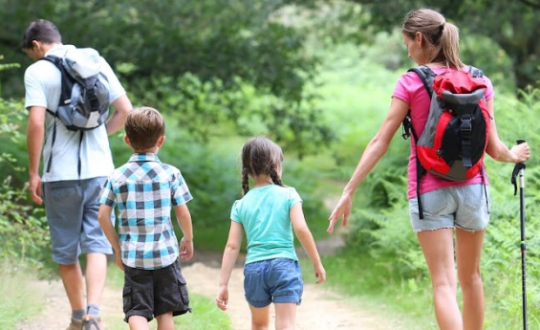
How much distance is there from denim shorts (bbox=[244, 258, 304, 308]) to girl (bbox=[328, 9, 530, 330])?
375 mm

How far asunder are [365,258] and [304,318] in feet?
9.54

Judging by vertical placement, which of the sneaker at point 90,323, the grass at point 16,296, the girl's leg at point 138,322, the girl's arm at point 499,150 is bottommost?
the grass at point 16,296

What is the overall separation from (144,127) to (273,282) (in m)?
1.15

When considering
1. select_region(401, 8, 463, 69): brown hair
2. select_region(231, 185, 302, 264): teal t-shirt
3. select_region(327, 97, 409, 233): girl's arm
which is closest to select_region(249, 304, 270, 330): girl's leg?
select_region(231, 185, 302, 264): teal t-shirt

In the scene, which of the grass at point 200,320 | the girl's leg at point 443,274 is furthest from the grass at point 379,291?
the girl's leg at point 443,274

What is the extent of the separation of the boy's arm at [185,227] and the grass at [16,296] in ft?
6.49

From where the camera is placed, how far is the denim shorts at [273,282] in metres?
4.68

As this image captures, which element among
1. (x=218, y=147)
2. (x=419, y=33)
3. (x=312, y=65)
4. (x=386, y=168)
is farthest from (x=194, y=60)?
(x=419, y=33)

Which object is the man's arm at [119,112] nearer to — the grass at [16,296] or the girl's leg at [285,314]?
the grass at [16,296]

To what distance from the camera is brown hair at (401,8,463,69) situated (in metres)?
4.63

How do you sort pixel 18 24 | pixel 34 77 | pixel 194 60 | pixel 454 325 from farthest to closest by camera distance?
1. pixel 194 60
2. pixel 18 24
3. pixel 34 77
4. pixel 454 325

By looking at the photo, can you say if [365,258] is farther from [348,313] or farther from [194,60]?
[194,60]

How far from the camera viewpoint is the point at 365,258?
10.2 metres

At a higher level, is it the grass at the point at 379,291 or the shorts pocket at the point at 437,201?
the shorts pocket at the point at 437,201
